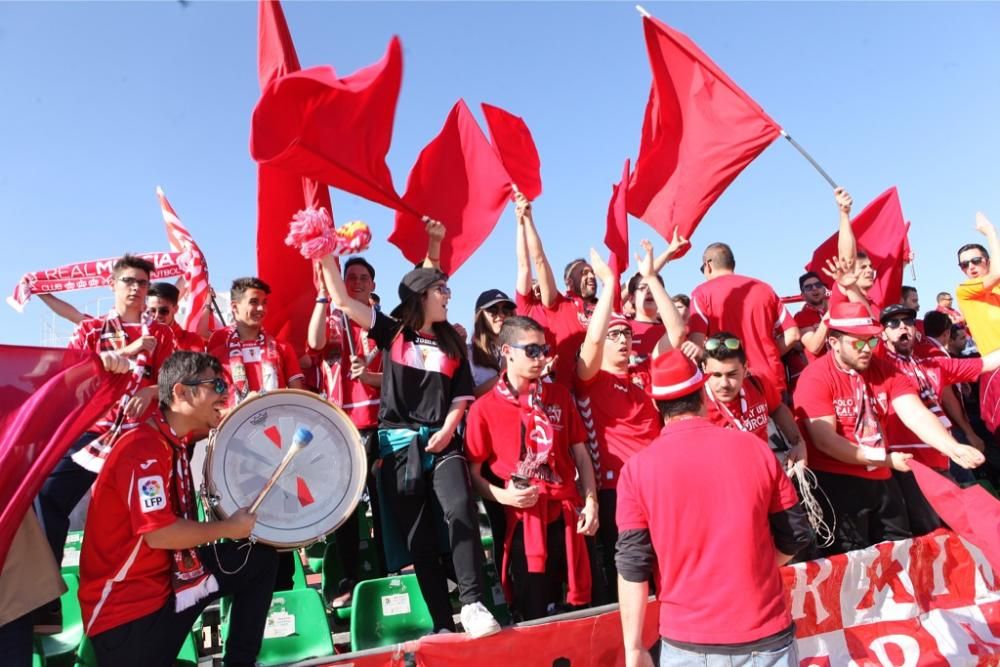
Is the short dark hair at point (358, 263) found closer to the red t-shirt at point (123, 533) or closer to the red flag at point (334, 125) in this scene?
the red flag at point (334, 125)

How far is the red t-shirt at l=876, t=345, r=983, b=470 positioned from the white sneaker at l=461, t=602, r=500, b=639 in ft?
10.9

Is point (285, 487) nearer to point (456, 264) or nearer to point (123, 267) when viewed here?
point (123, 267)

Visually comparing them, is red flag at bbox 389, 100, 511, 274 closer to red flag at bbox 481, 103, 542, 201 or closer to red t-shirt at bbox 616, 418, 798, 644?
red flag at bbox 481, 103, 542, 201

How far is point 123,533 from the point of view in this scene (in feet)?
10.7

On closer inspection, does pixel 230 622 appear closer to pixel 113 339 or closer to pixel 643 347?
pixel 113 339

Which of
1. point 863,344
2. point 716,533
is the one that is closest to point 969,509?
point 863,344

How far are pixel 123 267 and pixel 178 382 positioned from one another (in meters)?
1.84

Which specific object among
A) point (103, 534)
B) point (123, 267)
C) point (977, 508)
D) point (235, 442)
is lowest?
point (977, 508)

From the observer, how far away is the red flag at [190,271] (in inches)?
215

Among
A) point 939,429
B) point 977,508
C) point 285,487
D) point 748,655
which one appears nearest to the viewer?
point 748,655

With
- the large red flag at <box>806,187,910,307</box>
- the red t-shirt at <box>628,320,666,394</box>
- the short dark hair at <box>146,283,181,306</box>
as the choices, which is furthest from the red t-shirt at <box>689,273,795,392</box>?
the short dark hair at <box>146,283,181,306</box>

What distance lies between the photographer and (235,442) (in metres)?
3.57

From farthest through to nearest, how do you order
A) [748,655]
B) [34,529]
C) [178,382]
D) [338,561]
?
[338,561]
[178,382]
[34,529]
[748,655]

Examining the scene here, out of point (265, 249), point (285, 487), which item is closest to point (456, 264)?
point (265, 249)
